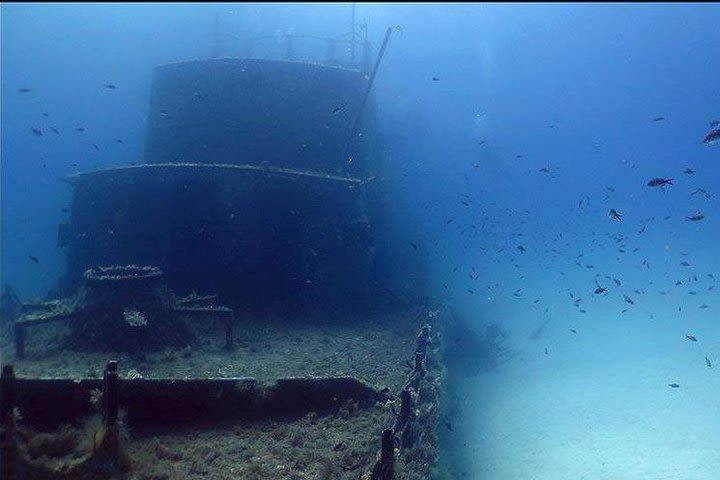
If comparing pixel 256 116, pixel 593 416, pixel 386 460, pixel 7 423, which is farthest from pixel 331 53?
pixel 386 460

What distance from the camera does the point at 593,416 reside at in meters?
17.3

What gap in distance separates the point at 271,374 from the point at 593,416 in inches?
525

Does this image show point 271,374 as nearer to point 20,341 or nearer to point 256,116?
point 20,341

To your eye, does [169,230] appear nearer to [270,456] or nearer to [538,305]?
[270,456]

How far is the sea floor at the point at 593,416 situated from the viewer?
42.9 ft

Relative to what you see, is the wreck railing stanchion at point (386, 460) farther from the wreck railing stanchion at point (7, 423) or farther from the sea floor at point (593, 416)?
the sea floor at point (593, 416)

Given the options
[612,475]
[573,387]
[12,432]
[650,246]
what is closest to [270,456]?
[12,432]

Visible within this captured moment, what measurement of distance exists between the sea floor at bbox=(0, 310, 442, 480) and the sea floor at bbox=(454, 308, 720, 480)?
11.4 feet

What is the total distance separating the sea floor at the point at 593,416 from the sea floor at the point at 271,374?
348 cm

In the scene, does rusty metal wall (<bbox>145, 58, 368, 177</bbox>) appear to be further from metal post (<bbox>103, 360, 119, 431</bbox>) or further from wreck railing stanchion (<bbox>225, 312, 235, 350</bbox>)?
metal post (<bbox>103, 360, 119, 431</bbox>)

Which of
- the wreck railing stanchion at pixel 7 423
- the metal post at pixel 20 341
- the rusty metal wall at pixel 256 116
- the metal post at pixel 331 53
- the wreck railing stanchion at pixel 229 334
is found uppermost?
the metal post at pixel 331 53

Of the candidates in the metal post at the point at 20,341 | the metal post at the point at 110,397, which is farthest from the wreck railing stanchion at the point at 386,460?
the metal post at the point at 20,341

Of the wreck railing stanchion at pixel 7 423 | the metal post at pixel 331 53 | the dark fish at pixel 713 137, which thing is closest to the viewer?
the wreck railing stanchion at pixel 7 423

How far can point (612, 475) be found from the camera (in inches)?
500
